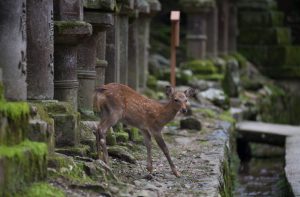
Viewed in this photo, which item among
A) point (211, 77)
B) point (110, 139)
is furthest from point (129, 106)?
point (211, 77)

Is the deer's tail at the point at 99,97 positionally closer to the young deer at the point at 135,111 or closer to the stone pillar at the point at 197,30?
the young deer at the point at 135,111

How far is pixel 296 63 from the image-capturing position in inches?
1351

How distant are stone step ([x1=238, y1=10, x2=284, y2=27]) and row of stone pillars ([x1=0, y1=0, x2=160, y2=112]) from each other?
1916 cm

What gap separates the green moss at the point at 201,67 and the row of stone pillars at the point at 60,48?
10.9 m


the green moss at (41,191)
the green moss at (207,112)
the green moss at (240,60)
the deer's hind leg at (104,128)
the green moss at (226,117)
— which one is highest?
the deer's hind leg at (104,128)

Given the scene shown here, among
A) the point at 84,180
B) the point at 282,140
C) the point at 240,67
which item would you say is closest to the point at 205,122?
the point at 282,140

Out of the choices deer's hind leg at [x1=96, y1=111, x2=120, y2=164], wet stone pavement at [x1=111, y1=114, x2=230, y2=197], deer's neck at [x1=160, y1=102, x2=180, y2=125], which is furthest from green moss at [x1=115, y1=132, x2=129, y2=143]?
deer's hind leg at [x1=96, y1=111, x2=120, y2=164]

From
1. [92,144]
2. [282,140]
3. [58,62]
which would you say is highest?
[58,62]

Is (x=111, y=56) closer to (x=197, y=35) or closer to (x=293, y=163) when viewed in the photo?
(x=293, y=163)

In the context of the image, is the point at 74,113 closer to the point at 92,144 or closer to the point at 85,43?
the point at 92,144

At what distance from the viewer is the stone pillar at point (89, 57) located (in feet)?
43.7

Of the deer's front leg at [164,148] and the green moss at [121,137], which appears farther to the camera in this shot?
the green moss at [121,137]

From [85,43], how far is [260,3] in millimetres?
21914

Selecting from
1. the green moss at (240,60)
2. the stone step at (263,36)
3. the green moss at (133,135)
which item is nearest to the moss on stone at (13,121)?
the green moss at (133,135)
